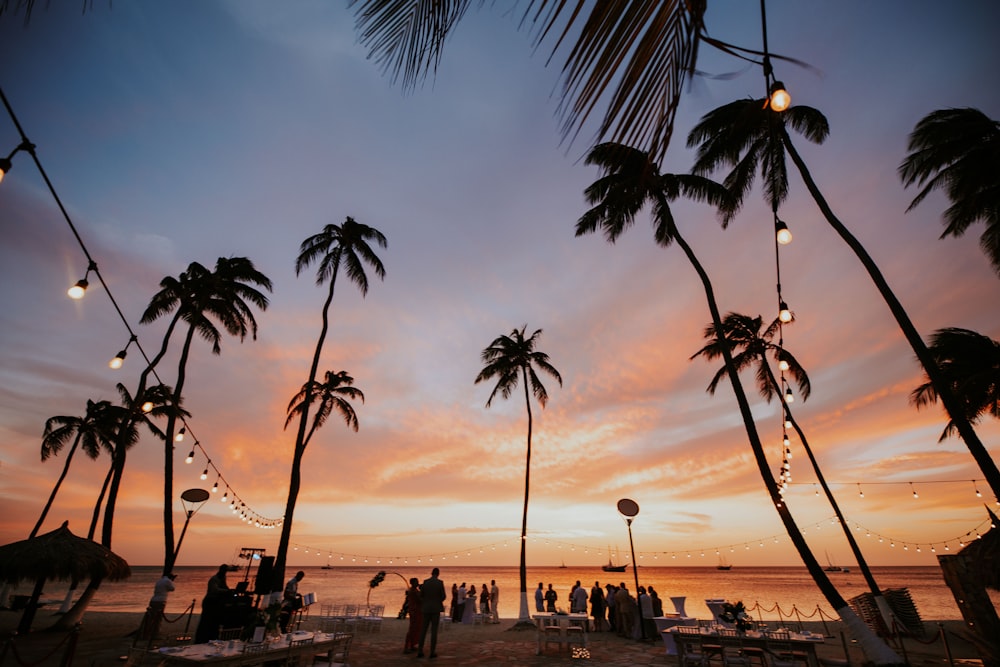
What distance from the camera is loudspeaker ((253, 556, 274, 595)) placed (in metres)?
12.5

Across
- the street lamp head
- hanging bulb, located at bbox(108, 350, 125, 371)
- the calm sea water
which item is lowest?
the calm sea water

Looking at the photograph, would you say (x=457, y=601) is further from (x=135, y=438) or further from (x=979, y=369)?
(x=979, y=369)

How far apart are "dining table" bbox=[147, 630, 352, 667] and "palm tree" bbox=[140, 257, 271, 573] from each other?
10.9 m

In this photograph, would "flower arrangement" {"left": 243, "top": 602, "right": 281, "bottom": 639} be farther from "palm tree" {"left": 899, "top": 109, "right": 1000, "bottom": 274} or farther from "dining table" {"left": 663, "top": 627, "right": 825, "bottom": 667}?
"palm tree" {"left": 899, "top": 109, "right": 1000, "bottom": 274}

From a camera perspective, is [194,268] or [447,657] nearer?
[447,657]

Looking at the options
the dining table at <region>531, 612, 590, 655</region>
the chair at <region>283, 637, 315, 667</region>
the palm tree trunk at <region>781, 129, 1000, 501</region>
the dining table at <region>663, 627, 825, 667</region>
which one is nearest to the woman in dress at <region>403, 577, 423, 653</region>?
the dining table at <region>531, 612, 590, 655</region>

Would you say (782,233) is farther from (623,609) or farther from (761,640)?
(623,609)

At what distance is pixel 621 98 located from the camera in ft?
4.08

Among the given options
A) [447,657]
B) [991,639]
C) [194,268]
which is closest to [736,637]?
[991,639]

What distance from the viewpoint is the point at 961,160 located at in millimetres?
12422

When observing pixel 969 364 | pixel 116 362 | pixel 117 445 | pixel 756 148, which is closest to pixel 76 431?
pixel 117 445

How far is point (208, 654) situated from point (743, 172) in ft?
60.0

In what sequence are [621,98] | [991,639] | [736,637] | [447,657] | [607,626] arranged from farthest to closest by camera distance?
[607,626], [447,657], [736,637], [991,639], [621,98]

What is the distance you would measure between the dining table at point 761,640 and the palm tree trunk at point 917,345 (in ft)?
13.4
